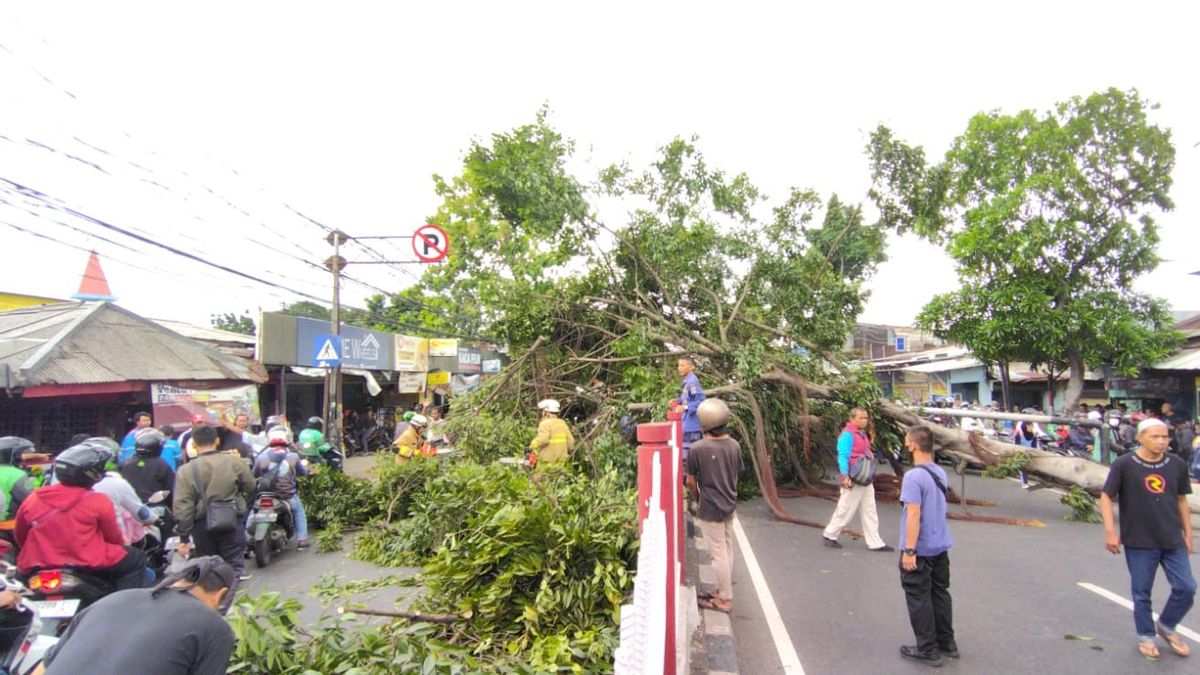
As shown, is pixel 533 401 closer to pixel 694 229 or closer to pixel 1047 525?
pixel 694 229

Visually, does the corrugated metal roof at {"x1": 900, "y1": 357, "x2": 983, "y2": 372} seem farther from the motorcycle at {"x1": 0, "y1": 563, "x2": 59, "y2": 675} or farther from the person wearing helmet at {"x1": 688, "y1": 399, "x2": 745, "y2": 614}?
the motorcycle at {"x1": 0, "y1": 563, "x2": 59, "y2": 675}

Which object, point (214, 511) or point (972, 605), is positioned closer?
point (972, 605)

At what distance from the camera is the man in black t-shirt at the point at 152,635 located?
6.82 ft

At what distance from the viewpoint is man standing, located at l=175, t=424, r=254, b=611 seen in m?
5.29

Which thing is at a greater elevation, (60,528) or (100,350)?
(100,350)

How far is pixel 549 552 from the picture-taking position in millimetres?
4051

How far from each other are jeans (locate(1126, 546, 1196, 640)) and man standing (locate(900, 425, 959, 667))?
1.19 meters

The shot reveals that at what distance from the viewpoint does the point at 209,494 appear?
5332mm

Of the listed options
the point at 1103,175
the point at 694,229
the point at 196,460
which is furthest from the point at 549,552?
the point at 1103,175

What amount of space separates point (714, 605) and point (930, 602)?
1.47m

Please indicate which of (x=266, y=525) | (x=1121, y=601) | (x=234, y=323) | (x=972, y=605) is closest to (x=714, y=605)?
(x=972, y=605)

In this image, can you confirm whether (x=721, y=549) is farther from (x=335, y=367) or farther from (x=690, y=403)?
(x=335, y=367)

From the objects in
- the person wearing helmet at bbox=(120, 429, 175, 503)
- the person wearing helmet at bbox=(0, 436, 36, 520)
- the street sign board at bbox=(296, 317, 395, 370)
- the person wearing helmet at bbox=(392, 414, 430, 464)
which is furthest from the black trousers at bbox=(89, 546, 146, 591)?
the street sign board at bbox=(296, 317, 395, 370)

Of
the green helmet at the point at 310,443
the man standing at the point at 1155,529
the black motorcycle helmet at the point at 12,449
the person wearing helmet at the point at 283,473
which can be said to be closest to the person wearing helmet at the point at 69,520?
the black motorcycle helmet at the point at 12,449
